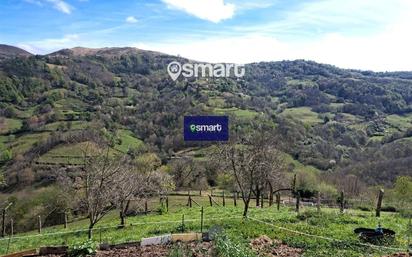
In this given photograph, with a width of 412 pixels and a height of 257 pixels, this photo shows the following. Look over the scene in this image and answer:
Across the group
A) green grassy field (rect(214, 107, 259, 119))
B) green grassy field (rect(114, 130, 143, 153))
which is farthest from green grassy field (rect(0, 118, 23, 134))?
green grassy field (rect(214, 107, 259, 119))

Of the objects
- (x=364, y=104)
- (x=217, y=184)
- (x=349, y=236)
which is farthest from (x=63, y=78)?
(x=349, y=236)

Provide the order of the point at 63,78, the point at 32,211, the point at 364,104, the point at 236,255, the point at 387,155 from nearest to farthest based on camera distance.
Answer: the point at 236,255
the point at 32,211
the point at 387,155
the point at 364,104
the point at 63,78

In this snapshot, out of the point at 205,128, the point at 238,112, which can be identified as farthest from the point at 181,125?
the point at 205,128

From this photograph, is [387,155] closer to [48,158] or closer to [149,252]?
[48,158]

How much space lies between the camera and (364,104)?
178m

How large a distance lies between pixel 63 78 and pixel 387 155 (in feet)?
471

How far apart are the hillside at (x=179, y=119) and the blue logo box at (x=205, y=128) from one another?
154ft

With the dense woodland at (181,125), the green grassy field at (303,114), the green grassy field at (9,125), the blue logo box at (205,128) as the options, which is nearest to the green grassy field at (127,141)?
the dense woodland at (181,125)

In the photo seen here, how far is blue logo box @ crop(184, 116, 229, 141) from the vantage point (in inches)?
1111

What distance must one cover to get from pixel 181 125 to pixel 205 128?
90592 mm

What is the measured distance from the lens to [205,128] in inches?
1179

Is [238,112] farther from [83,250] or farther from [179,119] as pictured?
[83,250]

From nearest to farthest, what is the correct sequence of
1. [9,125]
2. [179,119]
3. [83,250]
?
[83,250] → [179,119] → [9,125]

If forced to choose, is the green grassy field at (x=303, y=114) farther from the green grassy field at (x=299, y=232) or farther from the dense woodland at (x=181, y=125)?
the green grassy field at (x=299, y=232)
